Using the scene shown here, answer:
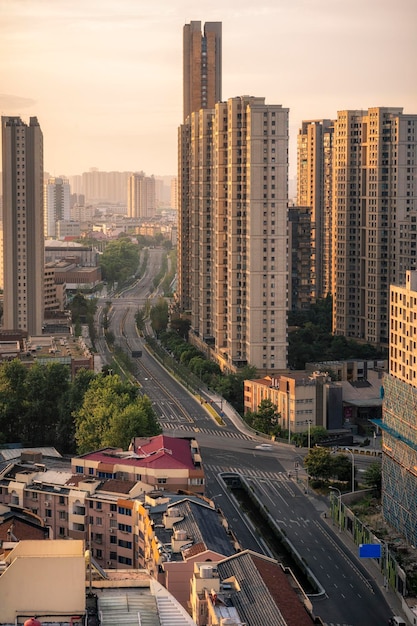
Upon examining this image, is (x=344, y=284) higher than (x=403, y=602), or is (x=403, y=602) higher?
(x=344, y=284)

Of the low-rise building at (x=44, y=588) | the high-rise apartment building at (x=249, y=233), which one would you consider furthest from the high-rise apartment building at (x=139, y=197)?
the low-rise building at (x=44, y=588)

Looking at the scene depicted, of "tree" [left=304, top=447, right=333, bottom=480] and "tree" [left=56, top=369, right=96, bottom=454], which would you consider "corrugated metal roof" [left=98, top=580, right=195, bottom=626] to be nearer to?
"tree" [left=304, top=447, right=333, bottom=480]

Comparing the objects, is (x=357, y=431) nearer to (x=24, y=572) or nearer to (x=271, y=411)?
(x=271, y=411)

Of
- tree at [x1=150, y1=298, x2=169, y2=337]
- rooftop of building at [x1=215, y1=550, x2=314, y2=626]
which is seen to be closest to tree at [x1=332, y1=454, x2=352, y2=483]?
rooftop of building at [x1=215, y1=550, x2=314, y2=626]

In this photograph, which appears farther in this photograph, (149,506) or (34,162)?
(34,162)

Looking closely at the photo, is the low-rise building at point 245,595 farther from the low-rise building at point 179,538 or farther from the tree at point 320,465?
the tree at point 320,465

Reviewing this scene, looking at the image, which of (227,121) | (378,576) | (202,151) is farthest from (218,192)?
(378,576)
